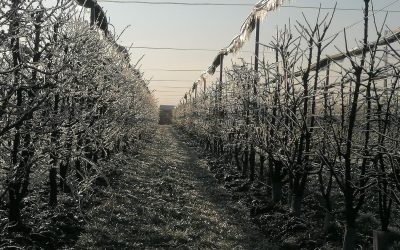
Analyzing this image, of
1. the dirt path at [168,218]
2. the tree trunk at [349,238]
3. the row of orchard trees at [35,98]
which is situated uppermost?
the row of orchard trees at [35,98]

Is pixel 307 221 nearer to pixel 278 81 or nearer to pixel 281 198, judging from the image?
pixel 281 198

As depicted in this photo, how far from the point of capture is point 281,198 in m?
12.3

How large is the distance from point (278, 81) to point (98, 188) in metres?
6.30

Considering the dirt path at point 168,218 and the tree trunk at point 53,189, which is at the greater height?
the tree trunk at point 53,189

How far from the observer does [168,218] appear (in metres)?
10.8

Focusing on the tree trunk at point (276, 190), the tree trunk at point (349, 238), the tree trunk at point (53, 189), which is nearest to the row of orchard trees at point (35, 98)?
the tree trunk at point (53, 189)

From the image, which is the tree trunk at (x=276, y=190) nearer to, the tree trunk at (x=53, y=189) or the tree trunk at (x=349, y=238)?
the tree trunk at (x=349, y=238)

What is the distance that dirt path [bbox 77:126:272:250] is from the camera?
352 inches

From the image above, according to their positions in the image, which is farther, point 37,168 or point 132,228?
point 132,228

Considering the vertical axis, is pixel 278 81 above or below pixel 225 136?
above

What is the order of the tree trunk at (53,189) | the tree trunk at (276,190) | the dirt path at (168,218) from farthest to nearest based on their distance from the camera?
the tree trunk at (276,190) < the tree trunk at (53,189) < the dirt path at (168,218)

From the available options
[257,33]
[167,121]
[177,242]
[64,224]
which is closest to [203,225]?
[177,242]

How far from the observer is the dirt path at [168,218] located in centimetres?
893

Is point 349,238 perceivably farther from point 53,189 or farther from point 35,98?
point 53,189
